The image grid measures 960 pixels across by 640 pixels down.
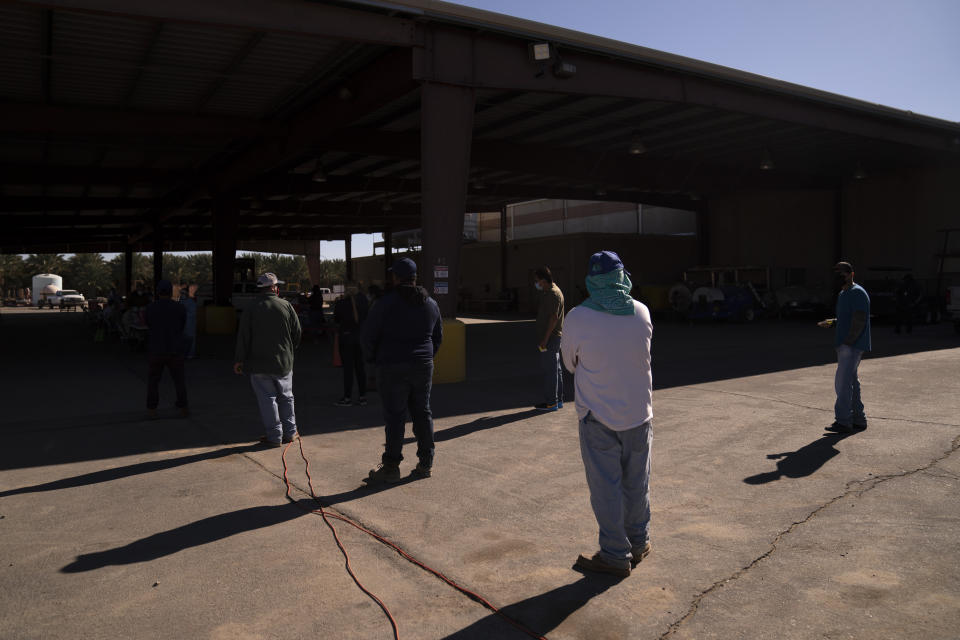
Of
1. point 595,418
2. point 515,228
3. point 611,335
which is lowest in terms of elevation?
point 595,418

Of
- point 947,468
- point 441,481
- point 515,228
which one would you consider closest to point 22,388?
point 441,481

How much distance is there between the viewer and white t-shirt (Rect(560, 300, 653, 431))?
400 centimetres

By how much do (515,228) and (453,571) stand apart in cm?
4994

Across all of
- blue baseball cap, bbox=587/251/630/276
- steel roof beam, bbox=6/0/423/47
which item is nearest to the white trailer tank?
steel roof beam, bbox=6/0/423/47

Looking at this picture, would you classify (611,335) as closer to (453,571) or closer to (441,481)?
(453,571)

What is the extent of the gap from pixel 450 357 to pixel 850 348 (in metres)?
6.69

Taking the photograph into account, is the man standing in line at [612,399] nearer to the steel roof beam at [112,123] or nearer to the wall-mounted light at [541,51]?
the wall-mounted light at [541,51]

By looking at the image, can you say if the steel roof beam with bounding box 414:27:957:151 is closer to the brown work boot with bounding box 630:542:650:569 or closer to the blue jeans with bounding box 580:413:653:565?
the blue jeans with bounding box 580:413:653:565

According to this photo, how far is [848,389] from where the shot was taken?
7566 millimetres

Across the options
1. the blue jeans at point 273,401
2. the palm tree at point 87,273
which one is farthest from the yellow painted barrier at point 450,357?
the palm tree at point 87,273

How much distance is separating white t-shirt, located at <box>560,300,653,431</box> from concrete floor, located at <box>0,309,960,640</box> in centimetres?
97

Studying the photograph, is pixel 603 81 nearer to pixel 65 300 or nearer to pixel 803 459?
pixel 803 459

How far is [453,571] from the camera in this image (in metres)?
4.14

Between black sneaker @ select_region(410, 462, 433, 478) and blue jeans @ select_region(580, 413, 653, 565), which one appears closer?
blue jeans @ select_region(580, 413, 653, 565)
